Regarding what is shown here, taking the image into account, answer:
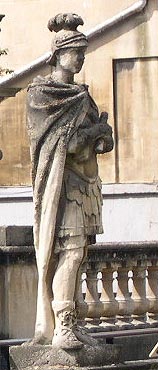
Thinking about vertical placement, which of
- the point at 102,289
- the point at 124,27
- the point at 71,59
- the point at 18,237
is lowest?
the point at 102,289

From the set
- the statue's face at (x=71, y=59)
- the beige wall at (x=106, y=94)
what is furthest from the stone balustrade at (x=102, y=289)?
the beige wall at (x=106, y=94)

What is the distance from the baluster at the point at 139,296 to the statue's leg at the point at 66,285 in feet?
9.17

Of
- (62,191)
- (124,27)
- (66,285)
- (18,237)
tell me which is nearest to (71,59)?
(62,191)

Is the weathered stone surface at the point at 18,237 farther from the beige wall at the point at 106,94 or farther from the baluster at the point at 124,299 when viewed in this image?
the beige wall at the point at 106,94

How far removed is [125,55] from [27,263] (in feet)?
57.3

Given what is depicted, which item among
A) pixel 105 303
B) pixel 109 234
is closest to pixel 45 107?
pixel 105 303

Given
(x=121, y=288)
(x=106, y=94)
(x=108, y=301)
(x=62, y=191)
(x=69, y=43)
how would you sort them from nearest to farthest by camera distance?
(x=62, y=191)
(x=69, y=43)
(x=108, y=301)
(x=121, y=288)
(x=106, y=94)

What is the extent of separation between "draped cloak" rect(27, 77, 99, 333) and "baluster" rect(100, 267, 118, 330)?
2.48m

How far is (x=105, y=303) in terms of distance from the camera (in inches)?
529

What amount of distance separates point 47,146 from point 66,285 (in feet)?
3.08

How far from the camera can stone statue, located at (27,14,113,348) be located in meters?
10.8

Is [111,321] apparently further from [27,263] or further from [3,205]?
[3,205]

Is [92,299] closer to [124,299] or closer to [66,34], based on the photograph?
[124,299]

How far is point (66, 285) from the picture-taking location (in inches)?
426
